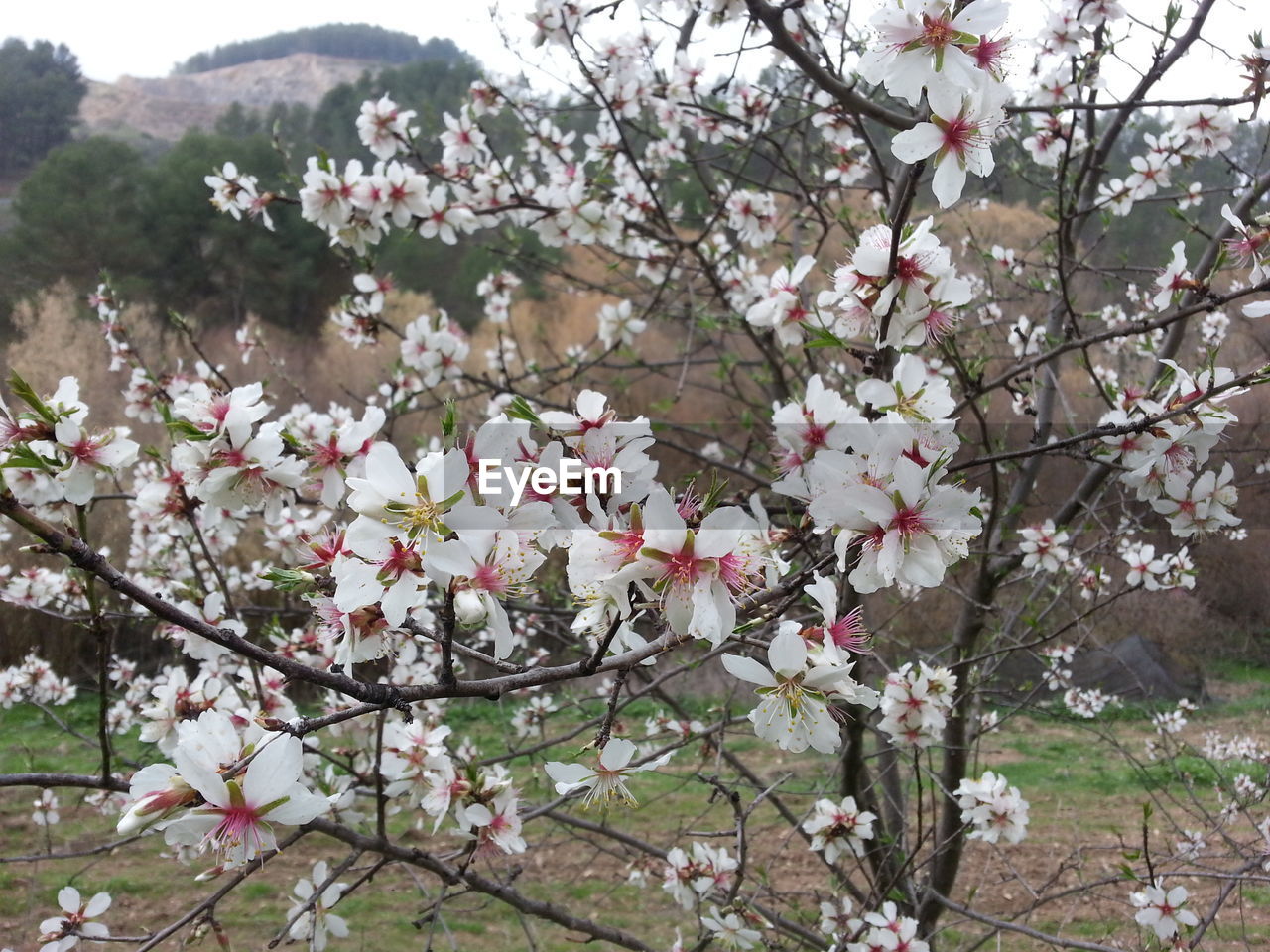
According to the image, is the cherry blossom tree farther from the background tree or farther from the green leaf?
→ the background tree

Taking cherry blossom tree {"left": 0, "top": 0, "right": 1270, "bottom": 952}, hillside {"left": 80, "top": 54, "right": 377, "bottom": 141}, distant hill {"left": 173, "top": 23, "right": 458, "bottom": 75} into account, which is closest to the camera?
cherry blossom tree {"left": 0, "top": 0, "right": 1270, "bottom": 952}

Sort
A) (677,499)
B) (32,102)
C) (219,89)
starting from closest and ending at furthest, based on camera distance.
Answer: (677,499) → (32,102) → (219,89)

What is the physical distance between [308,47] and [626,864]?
207ft

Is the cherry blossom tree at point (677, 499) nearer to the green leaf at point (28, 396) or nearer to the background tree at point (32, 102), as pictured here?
the green leaf at point (28, 396)

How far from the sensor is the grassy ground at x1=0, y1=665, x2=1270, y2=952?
11.6 ft

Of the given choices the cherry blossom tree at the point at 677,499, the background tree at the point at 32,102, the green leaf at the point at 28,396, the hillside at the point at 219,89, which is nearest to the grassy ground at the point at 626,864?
the cherry blossom tree at the point at 677,499

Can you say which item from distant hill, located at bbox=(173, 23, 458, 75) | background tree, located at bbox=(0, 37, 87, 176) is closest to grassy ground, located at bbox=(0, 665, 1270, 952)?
background tree, located at bbox=(0, 37, 87, 176)

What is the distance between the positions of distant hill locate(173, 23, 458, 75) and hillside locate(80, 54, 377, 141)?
43cm

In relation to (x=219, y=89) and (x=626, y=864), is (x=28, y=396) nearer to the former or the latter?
(x=626, y=864)

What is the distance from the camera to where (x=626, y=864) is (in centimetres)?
312

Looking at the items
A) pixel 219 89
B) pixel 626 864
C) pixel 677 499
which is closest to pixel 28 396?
pixel 677 499

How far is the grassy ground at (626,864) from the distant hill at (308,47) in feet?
166

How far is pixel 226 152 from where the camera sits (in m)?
14.4

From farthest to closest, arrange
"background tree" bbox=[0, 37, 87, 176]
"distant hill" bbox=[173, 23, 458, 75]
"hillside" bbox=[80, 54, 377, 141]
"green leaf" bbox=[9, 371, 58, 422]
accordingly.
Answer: "distant hill" bbox=[173, 23, 458, 75], "hillside" bbox=[80, 54, 377, 141], "background tree" bbox=[0, 37, 87, 176], "green leaf" bbox=[9, 371, 58, 422]
